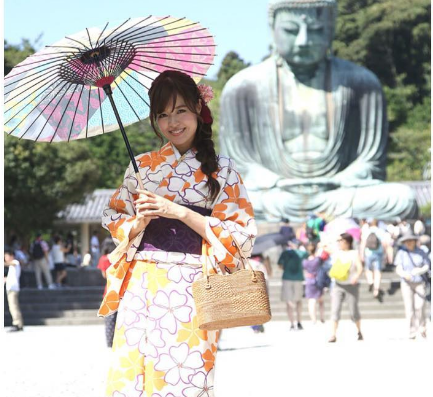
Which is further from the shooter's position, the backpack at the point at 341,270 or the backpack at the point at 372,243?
the backpack at the point at 372,243

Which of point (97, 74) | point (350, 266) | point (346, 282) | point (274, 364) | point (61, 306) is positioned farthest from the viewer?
point (61, 306)

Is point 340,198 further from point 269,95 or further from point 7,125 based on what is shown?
point 7,125

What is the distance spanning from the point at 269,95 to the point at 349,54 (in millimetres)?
25807

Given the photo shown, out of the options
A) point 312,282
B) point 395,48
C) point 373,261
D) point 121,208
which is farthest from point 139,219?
point 395,48

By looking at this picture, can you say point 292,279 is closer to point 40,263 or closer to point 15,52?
point 40,263

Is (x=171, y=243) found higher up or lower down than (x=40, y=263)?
higher up

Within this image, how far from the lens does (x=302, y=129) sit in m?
20.5

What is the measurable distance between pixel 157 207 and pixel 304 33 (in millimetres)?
16451

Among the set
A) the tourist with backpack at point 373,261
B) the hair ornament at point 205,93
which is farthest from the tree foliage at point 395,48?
the hair ornament at point 205,93

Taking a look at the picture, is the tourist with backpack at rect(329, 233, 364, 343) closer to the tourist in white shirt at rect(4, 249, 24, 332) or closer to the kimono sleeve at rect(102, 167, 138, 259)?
the tourist in white shirt at rect(4, 249, 24, 332)

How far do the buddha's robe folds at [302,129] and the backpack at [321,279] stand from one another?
4.98 metres

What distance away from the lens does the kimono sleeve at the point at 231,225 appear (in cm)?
406

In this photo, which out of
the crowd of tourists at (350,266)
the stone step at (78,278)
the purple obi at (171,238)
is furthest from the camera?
the stone step at (78,278)

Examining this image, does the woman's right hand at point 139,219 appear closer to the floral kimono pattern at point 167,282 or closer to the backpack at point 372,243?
the floral kimono pattern at point 167,282
